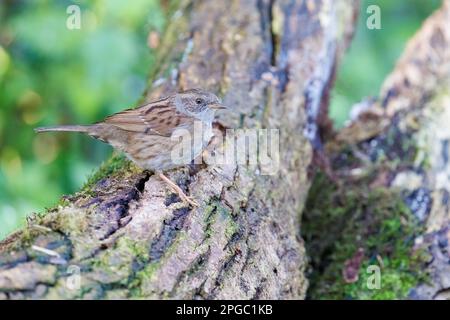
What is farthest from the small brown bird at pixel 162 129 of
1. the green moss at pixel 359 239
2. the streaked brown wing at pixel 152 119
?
the green moss at pixel 359 239

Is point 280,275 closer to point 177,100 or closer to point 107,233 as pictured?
point 107,233

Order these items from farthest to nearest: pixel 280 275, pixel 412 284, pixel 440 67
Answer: pixel 440 67
pixel 412 284
pixel 280 275

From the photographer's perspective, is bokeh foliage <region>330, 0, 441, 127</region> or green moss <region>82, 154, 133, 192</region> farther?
bokeh foliage <region>330, 0, 441, 127</region>

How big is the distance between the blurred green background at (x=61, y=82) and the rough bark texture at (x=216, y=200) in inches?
21.2

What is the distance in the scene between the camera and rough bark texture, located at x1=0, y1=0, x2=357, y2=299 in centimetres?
313

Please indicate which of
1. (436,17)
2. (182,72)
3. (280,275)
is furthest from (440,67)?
(280,275)

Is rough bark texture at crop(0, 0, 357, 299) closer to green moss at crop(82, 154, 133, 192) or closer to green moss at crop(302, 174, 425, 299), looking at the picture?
green moss at crop(82, 154, 133, 192)

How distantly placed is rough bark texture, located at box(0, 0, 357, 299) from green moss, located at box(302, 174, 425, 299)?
0.83ft

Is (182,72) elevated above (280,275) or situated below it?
above

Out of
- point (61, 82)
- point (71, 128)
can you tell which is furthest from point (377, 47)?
point (71, 128)

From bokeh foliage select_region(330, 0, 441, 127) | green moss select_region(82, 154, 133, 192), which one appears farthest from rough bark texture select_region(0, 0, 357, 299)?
bokeh foliage select_region(330, 0, 441, 127)

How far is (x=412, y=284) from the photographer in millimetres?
4477

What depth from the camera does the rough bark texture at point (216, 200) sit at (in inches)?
123

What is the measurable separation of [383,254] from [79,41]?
3156mm
